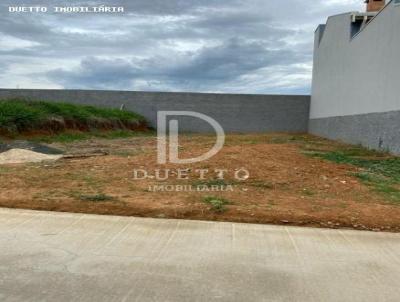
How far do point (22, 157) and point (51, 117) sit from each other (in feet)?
23.8

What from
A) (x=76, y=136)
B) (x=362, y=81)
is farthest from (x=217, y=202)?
(x=76, y=136)

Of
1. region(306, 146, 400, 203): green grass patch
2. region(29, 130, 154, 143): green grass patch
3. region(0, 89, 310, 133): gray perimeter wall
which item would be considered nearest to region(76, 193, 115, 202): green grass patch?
region(306, 146, 400, 203): green grass patch

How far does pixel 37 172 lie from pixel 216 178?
11.2ft

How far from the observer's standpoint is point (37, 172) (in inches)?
299

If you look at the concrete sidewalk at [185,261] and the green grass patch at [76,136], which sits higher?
the concrete sidewalk at [185,261]

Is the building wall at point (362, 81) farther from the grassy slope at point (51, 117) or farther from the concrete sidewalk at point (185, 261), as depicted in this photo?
the grassy slope at point (51, 117)

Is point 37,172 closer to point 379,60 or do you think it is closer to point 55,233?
point 55,233

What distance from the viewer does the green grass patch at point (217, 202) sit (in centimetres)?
527

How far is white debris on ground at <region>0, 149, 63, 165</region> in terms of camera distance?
362 inches

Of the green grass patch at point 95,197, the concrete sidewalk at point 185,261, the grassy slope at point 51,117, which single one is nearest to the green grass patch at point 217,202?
the concrete sidewalk at point 185,261

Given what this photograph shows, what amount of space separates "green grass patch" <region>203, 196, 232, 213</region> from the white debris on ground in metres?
5.19

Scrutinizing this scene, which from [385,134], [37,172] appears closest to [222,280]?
[37,172]

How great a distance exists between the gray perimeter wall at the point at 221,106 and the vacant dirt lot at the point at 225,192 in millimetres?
18518

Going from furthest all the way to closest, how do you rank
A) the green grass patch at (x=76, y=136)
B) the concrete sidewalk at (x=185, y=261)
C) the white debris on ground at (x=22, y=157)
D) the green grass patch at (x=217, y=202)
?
1. the green grass patch at (x=76, y=136)
2. the white debris on ground at (x=22, y=157)
3. the green grass patch at (x=217, y=202)
4. the concrete sidewalk at (x=185, y=261)
